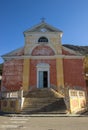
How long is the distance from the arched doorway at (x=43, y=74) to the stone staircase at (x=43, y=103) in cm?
307

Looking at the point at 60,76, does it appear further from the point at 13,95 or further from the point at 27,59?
the point at 13,95

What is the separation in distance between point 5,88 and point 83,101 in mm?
10230

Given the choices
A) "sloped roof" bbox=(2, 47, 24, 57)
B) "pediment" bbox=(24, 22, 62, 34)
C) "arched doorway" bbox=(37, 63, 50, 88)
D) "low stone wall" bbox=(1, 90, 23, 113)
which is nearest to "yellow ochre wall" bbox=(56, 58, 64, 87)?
"arched doorway" bbox=(37, 63, 50, 88)

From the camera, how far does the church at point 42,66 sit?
26.1 meters

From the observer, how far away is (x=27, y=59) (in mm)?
27000

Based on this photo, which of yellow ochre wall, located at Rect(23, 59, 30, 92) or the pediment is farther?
the pediment

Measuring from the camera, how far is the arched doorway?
26.5m

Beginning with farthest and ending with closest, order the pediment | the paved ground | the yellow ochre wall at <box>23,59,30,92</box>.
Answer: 1. the pediment
2. the yellow ochre wall at <box>23,59,30,92</box>
3. the paved ground

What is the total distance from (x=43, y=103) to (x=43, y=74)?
711 cm

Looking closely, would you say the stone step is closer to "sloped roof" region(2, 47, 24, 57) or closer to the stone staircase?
the stone staircase

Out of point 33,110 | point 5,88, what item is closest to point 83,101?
point 33,110

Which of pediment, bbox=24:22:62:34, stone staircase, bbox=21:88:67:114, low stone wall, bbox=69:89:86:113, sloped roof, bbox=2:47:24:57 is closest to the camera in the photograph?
stone staircase, bbox=21:88:67:114

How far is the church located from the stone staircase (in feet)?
7.64

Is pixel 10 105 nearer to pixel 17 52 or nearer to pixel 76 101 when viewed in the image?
pixel 76 101
